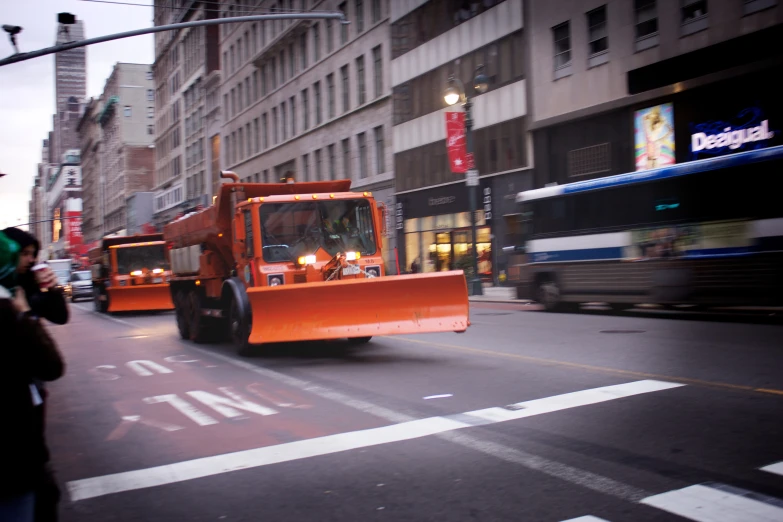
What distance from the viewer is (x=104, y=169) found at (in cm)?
13862

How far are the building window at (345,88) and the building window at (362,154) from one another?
2.12m

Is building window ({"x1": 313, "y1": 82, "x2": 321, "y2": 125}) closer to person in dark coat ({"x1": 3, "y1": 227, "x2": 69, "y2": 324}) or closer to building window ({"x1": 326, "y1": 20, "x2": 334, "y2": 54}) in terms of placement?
building window ({"x1": 326, "y1": 20, "x2": 334, "y2": 54})

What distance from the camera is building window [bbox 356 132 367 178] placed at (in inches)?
1831

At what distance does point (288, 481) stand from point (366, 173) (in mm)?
41480

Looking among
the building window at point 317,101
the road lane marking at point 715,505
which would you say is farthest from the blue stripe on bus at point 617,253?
the building window at point 317,101

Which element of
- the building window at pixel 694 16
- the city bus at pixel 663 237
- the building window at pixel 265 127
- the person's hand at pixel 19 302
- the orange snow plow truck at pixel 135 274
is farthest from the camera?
the building window at pixel 265 127

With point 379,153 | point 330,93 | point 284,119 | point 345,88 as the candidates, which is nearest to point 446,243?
point 379,153

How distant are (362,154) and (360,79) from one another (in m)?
4.16

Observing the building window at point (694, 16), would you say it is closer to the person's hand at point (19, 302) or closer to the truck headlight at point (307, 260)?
the truck headlight at point (307, 260)

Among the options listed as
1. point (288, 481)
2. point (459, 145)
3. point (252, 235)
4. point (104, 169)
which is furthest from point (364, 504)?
point (104, 169)

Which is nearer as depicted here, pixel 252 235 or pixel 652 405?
pixel 652 405

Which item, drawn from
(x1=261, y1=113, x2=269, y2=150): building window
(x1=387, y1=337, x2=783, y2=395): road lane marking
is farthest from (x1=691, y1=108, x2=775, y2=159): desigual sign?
(x1=261, y1=113, x2=269, y2=150): building window

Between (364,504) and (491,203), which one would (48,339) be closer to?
(364,504)

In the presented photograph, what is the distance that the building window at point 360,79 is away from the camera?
4597 centimetres
